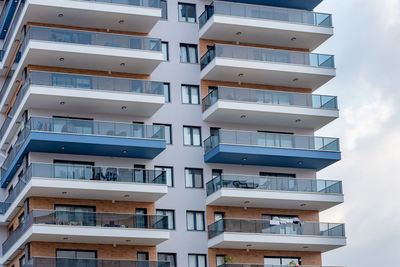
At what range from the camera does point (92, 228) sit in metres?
61.4

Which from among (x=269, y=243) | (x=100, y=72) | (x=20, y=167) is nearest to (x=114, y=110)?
(x=100, y=72)

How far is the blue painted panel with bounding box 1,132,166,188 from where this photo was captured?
62.2 meters

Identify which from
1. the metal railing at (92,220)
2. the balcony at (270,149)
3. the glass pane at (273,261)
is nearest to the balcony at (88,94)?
the balcony at (270,149)

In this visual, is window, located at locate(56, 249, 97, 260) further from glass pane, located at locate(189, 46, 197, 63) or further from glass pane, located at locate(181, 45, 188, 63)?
glass pane, located at locate(189, 46, 197, 63)

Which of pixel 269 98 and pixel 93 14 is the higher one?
pixel 93 14

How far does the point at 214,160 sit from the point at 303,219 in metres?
6.93

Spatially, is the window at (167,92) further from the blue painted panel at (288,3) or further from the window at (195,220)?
the blue painted panel at (288,3)

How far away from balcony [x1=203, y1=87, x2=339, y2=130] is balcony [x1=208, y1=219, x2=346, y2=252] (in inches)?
273

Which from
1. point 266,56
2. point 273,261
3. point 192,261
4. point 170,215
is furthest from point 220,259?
point 266,56

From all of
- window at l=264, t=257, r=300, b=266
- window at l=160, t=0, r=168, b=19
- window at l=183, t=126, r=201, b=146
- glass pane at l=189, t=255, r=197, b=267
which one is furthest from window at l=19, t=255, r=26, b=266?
window at l=160, t=0, r=168, b=19

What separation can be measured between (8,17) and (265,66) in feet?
57.3

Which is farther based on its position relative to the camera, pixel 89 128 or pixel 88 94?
pixel 88 94

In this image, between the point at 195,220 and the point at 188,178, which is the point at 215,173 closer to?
the point at 188,178

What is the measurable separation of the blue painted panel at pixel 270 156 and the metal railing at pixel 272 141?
13.1 inches
